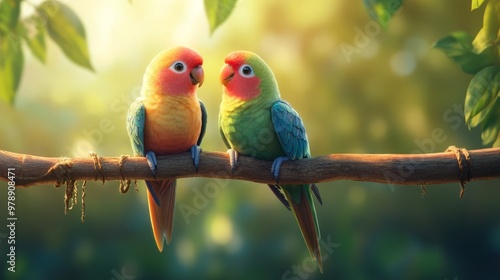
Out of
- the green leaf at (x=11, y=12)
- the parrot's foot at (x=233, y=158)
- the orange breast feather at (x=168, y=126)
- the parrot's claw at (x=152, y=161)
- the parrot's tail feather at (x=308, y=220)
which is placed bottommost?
the parrot's tail feather at (x=308, y=220)

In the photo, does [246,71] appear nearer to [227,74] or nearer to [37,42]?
[227,74]

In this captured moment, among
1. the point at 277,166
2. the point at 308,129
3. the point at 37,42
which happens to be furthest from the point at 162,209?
the point at 308,129

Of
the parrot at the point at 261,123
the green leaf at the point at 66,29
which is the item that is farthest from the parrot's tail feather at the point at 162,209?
the green leaf at the point at 66,29

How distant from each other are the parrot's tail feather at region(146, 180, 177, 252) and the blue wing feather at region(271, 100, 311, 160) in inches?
14.7

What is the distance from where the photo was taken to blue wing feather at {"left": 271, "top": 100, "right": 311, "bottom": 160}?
5.11 ft

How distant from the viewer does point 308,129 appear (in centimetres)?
220

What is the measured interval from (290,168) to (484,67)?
0.72 m

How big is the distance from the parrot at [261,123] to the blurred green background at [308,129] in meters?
0.54

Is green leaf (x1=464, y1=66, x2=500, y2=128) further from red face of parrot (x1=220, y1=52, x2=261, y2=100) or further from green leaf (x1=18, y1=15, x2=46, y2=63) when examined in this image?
green leaf (x1=18, y1=15, x2=46, y2=63)

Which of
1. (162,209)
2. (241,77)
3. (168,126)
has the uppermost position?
(241,77)

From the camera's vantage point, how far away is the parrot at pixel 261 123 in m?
1.57

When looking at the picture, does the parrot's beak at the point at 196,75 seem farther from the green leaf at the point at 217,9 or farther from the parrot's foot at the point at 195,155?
the green leaf at the point at 217,9

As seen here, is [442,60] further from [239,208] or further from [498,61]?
[239,208]

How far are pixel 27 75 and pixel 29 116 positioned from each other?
0.54ft
